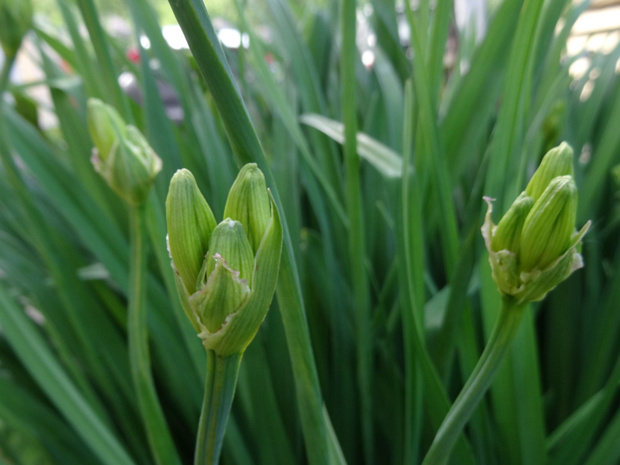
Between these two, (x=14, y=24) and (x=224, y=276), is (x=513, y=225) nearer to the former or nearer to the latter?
(x=224, y=276)

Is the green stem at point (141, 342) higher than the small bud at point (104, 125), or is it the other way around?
the small bud at point (104, 125)

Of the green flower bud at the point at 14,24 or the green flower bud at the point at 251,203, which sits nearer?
the green flower bud at the point at 251,203

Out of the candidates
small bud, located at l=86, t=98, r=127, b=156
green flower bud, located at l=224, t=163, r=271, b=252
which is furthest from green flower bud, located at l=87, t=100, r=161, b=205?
green flower bud, located at l=224, t=163, r=271, b=252

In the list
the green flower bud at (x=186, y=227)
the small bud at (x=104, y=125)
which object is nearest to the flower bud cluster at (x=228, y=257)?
the green flower bud at (x=186, y=227)

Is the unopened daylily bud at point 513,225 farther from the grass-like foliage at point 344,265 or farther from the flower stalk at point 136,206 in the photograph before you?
the flower stalk at point 136,206

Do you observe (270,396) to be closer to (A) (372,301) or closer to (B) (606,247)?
(A) (372,301)

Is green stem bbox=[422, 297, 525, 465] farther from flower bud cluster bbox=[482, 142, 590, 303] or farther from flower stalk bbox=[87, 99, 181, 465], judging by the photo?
flower stalk bbox=[87, 99, 181, 465]

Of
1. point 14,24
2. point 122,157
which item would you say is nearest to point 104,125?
point 122,157

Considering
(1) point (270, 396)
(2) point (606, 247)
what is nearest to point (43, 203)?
(1) point (270, 396)
